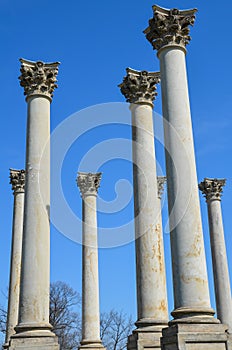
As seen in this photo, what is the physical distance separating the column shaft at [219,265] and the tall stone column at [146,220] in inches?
1684

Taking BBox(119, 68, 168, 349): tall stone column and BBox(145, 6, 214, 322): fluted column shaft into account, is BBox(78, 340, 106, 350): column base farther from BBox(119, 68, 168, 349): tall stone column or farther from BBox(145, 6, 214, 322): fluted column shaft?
BBox(145, 6, 214, 322): fluted column shaft

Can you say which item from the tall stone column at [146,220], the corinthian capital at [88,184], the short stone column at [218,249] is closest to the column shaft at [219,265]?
the short stone column at [218,249]

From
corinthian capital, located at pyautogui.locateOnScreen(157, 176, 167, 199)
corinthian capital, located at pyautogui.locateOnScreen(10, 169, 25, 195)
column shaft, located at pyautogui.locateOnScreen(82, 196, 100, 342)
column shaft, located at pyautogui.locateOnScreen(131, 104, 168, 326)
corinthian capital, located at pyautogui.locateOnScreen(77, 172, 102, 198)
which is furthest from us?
corinthian capital, located at pyautogui.locateOnScreen(157, 176, 167, 199)

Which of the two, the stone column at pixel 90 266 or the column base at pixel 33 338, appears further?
the stone column at pixel 90 266

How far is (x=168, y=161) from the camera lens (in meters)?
46.8

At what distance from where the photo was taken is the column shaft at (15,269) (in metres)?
79.9

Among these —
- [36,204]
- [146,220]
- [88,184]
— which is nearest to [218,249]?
[88,184]

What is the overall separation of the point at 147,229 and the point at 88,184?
37.2 metres

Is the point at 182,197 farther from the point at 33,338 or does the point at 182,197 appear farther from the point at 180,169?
the point at 33,338

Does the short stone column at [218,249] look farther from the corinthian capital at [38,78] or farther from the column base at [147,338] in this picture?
the corinthian capital at [38,78]

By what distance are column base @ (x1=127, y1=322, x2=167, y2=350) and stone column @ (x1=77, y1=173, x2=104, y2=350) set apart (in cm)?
3000

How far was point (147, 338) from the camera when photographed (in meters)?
51.2

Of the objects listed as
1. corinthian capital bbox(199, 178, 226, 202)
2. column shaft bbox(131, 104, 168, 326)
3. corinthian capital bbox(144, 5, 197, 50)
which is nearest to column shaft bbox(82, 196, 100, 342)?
corinthian capital bbox(199, 178, 226, 202)

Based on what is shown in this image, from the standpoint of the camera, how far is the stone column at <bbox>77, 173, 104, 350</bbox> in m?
81.5
